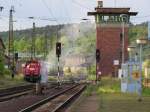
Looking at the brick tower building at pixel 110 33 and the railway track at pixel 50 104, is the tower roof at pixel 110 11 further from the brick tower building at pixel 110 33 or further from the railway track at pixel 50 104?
the railway track at pixel 50 104

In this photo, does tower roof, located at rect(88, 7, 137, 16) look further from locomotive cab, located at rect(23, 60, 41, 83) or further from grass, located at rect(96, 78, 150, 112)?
grass, located at rect(96, 78, 150, 112)

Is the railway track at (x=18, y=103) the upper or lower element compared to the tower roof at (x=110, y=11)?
lower

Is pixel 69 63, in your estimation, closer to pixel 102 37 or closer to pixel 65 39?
pixel 65 39

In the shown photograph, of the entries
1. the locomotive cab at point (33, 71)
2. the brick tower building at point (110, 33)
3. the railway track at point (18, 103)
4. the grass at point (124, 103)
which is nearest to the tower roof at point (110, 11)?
the brick tower building at point (110, 33)

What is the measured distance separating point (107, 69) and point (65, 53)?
212 feet

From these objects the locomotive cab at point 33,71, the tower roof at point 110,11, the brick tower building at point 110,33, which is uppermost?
the tower roof at point 110,11

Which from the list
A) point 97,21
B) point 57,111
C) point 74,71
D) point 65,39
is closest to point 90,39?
point 65,39

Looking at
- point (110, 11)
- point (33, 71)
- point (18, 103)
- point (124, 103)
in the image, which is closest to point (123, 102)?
point (124, 103)

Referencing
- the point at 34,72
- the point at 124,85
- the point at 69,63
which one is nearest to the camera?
the point at 124,85

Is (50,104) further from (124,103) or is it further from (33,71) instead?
(33,71)

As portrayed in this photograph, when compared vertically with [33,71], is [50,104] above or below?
below

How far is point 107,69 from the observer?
124 metres

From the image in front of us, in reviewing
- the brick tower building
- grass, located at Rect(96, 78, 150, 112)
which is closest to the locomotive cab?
the brick tower building

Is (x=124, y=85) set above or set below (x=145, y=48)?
below
